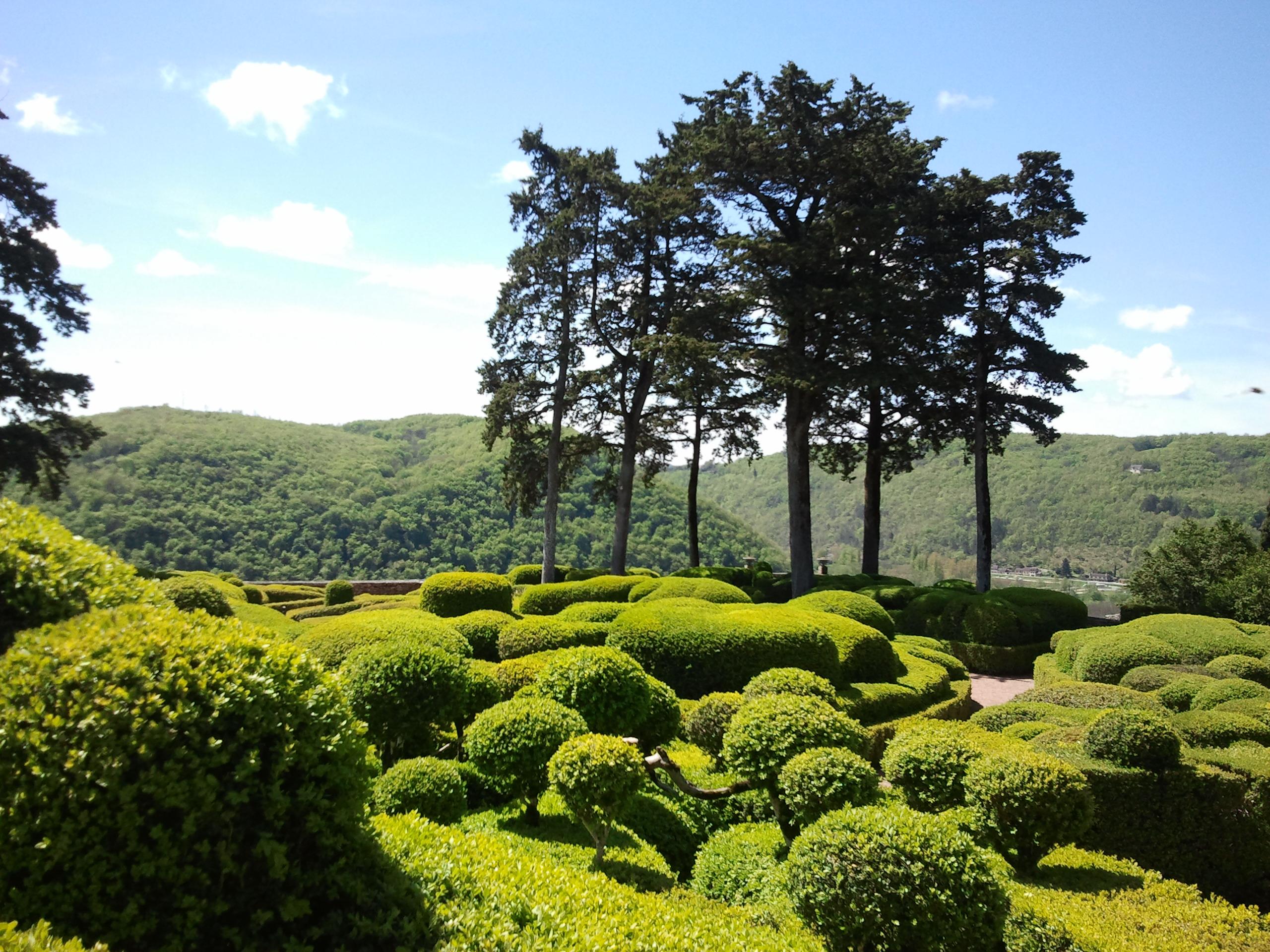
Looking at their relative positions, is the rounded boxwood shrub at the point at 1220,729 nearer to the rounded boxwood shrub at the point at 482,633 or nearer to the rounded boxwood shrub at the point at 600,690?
the rounded boxwood shrub at the point at 600,690

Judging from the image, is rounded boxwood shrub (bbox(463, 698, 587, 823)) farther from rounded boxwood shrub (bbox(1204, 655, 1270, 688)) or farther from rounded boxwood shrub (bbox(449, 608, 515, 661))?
rounded boxwood shrub (bbox(1204, 655, 1270, 688))

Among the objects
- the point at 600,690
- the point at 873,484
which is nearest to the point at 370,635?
the point at 600,690

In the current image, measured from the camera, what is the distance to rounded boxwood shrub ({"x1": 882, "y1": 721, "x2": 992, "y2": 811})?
512cm

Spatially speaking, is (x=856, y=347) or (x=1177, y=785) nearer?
(x=1177, y=785)

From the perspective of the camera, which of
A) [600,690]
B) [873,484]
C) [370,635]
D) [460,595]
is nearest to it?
[600,690]

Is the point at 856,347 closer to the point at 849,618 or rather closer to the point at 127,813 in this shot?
the point at 849,618

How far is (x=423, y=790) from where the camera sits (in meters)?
4.84

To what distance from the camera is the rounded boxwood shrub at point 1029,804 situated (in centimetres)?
462

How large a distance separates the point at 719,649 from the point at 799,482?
11658 mm

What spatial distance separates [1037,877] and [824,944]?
6.31 feet

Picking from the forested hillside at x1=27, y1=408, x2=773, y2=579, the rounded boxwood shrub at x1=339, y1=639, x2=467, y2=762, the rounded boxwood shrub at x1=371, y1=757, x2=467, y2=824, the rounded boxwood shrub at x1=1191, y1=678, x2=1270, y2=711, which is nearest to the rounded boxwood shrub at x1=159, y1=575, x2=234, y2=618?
the rounded boxwood shrub at x1=339, y1=639, x2=467, y2=762

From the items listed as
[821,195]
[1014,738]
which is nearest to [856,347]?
[821,195]

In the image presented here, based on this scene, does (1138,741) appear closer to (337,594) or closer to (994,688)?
(994,688)

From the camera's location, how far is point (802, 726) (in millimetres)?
5367
